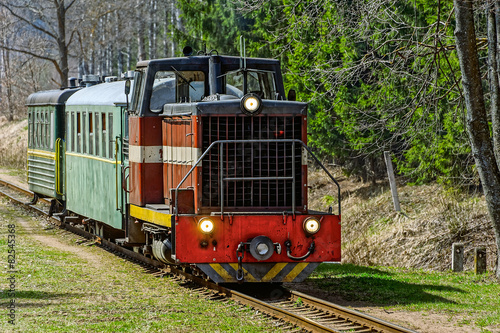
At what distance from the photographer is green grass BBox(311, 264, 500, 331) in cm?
912

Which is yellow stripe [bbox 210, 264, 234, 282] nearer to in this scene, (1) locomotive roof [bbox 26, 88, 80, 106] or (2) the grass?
(2) the grass

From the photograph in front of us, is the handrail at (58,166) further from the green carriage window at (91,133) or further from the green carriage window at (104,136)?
the green carriage window at (104,136)

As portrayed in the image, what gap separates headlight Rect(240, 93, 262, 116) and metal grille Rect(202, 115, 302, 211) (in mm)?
175

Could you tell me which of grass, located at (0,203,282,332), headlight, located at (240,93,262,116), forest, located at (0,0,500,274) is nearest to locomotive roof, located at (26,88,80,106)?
forest, located at (0,0,500,274)

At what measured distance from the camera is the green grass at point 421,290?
29.9 feet

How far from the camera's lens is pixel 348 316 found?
27.7 ft

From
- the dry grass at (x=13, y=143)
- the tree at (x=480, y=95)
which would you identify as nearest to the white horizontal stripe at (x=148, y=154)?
the tree at (x=480, y=95)

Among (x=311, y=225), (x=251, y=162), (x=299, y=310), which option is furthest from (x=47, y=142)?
(x=299, y=310)

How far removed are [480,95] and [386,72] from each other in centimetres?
432

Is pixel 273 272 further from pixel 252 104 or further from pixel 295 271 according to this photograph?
pixel 252 104

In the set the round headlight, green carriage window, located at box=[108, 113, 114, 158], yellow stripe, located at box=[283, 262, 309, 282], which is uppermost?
green carriage window, located at box=[108, 113, 114, 158]

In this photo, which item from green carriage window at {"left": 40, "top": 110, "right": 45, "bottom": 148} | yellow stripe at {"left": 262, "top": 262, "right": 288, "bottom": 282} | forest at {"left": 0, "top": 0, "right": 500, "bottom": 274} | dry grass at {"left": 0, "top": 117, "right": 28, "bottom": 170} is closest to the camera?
yellow stripe at {"left": 262, "top": 262, "right": 288, "bottom": 282}

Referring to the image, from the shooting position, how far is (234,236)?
31.2 feet

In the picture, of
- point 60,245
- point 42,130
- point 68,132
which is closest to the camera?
point 60,245
